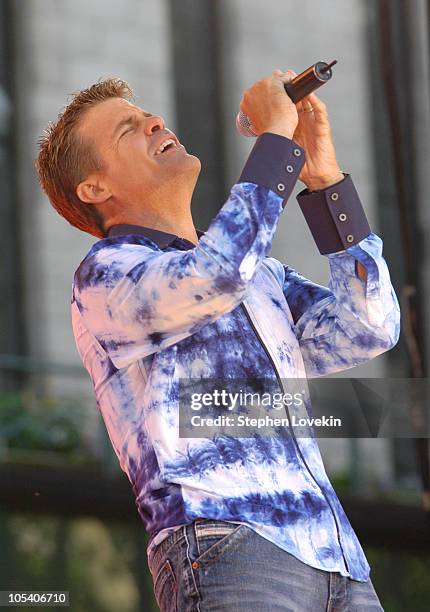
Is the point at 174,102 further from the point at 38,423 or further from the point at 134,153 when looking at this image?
the point at 134,153

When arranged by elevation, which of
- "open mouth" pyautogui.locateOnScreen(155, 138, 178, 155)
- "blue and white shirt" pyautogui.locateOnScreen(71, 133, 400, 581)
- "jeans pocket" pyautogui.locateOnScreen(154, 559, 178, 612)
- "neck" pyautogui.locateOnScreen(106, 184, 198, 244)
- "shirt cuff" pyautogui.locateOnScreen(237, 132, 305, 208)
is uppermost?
"open mouth" pyautogui.locateOnScreen(155, 138, 178, 155)

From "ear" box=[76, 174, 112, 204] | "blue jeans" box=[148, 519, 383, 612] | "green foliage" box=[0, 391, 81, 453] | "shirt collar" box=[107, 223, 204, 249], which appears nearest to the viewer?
"blue jeans" box=[148, 519, 383, 612]

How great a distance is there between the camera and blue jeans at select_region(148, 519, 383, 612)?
1704 mm

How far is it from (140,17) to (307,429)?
8166 mm

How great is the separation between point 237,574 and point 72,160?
797 mm

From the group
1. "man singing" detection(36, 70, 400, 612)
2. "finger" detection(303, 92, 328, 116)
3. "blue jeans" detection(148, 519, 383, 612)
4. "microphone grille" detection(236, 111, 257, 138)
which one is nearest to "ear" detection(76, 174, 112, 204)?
"man singing" detection(36, 70, 400, 612)

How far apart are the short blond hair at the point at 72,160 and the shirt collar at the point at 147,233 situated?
0.10m

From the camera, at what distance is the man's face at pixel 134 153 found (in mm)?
2055

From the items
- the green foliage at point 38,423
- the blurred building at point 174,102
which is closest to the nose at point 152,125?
the green foliage at point 38,423

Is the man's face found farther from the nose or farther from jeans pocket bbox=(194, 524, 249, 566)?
jeans pocket bbox=(194, 524, 249, 566)

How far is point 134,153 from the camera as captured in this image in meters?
2.08

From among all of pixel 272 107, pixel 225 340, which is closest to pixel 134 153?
pixel 272 107

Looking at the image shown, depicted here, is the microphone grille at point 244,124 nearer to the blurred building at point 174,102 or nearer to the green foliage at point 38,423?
the green foliage at point 38,423

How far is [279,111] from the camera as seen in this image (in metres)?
1.89
